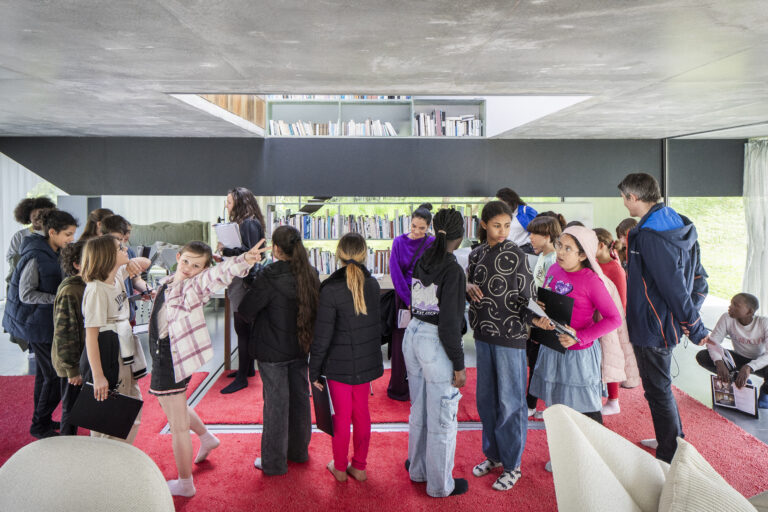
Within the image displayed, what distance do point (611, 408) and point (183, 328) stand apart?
10.7 feet

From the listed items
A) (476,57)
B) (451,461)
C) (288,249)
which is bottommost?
(451,461)

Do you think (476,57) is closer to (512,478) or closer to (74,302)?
(512,478)

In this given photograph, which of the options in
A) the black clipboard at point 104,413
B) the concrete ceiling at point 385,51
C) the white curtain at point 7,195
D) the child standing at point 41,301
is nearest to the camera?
the concrete ceiling at point 385,51

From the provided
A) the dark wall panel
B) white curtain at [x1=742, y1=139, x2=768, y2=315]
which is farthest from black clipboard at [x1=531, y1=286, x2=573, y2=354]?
white curtain at [x1=742, y1=139, x2=768, y2=315]

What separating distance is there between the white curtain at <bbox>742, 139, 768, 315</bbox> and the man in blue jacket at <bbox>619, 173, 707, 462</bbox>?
3822 millimetres

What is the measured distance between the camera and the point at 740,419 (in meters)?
3.82

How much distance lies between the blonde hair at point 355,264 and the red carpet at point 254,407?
1488 millimetres

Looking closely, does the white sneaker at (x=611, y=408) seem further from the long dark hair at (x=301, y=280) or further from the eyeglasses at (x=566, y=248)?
the long dark hair at (x=301, y=280)

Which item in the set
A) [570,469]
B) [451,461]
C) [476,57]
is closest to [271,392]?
[451,461]

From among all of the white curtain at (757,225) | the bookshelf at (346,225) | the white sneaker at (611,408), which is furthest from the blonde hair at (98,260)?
the white curtain at (757,225)

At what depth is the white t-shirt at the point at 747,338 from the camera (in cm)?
393

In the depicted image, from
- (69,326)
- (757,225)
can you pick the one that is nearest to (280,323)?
(69,326)

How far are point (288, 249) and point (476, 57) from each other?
163 cm

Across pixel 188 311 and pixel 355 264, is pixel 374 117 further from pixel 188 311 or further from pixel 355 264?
pixel 188 311
